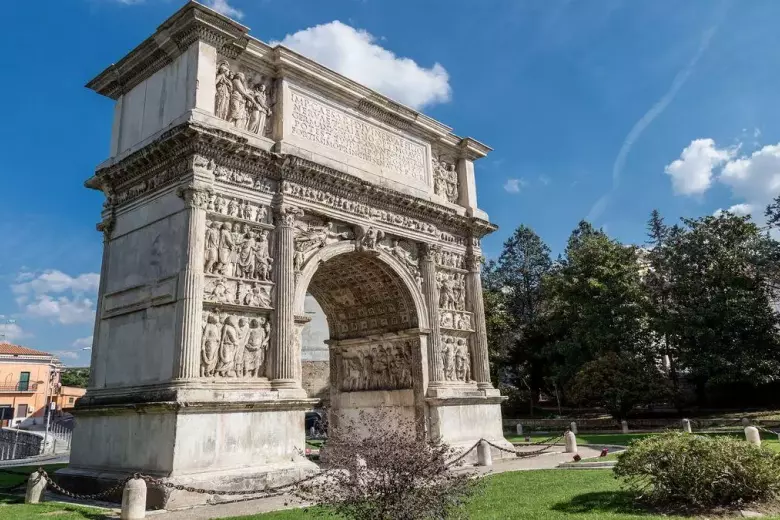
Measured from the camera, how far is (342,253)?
616 inches

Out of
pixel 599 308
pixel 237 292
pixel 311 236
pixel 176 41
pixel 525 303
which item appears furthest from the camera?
pixel 525 303

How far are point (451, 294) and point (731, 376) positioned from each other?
19.4 m

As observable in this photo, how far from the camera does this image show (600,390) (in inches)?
1209

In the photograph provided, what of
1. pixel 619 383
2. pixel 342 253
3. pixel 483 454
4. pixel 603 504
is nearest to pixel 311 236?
pixel 342 253

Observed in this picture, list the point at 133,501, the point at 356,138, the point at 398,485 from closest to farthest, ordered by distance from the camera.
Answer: the point at 398,485 < the point at 133,501 < the point at 356,138

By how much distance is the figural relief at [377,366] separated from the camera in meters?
17.6

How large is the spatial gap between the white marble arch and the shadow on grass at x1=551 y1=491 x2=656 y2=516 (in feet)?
24.5

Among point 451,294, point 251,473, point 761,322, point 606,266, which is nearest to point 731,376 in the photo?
point 761,322

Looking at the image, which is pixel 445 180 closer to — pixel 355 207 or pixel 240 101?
pixel 355 207

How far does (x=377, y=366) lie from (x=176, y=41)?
1051cm

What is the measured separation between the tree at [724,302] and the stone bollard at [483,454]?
19.8 meters

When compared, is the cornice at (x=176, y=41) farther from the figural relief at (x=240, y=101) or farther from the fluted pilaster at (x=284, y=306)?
the fluted pilaster at (x=284, y=306)

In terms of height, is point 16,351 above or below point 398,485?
above

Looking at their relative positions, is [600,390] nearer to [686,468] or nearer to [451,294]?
[451,294]
